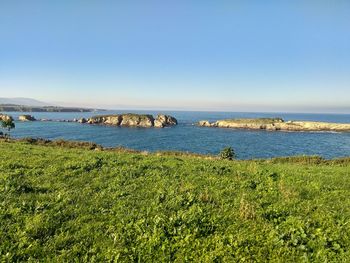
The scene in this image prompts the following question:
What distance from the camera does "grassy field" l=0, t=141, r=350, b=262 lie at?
329 inches

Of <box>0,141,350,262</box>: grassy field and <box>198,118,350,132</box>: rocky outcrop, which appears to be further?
<box>198,118,350,132</box>: rocky outcrop

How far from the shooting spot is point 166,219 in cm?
1000

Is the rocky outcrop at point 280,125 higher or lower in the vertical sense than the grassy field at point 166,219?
lower

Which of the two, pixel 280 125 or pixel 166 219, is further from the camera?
pixel 280 125

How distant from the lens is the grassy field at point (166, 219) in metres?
8.36

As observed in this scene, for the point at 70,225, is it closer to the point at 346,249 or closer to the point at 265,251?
the point at 265,251

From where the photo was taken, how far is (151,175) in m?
16.6

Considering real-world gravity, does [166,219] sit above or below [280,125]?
above

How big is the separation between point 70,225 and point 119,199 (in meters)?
2.68

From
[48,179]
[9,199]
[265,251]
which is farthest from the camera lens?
[48,179]

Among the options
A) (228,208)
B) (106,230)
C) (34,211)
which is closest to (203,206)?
(228,208)

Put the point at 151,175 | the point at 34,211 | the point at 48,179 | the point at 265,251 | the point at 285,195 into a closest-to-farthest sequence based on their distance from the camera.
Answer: the point at 265,251, the point at 34,211, the point at 285,195, the point at 48,179, the point at 151,175

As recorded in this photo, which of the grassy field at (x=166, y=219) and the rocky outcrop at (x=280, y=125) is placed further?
the rocky outcrop at (x=280, y=125)

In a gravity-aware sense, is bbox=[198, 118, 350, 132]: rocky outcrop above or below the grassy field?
below
